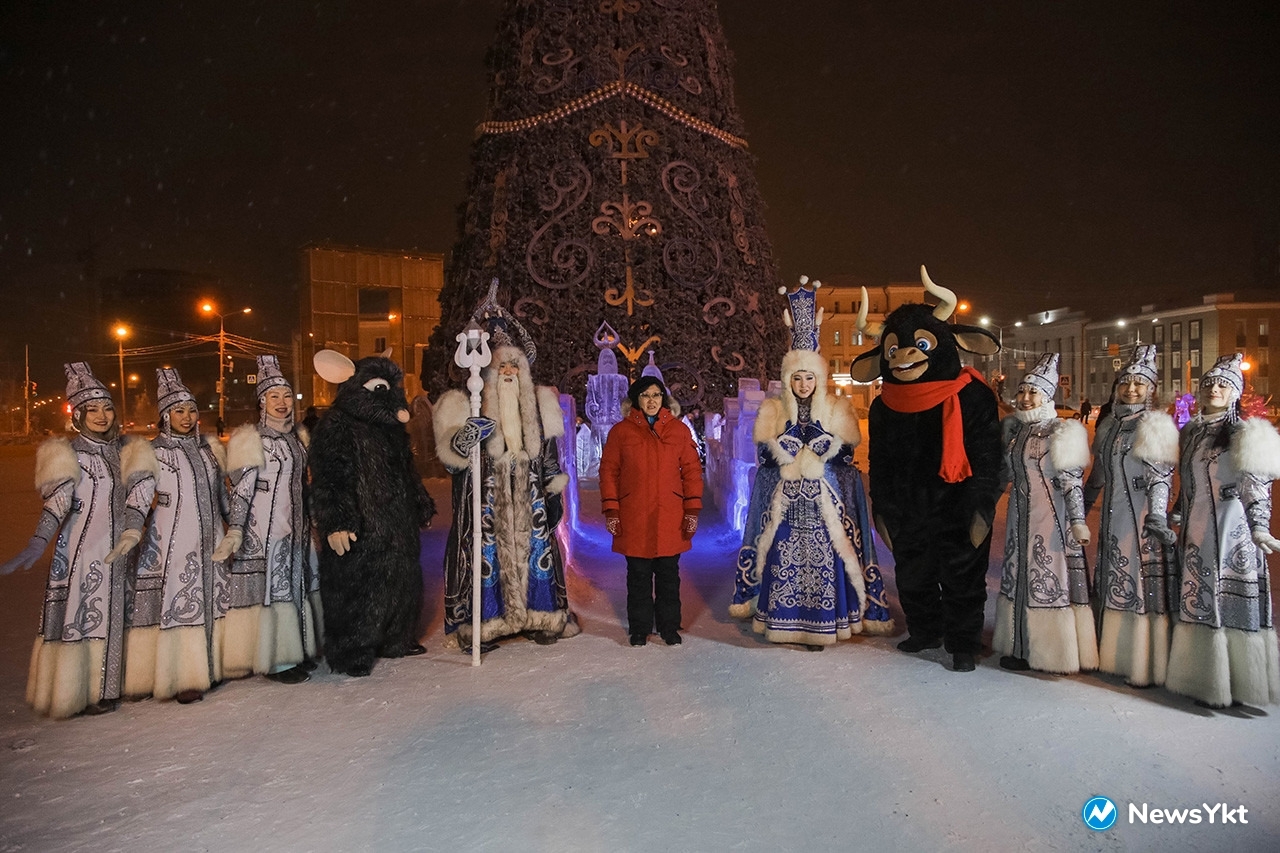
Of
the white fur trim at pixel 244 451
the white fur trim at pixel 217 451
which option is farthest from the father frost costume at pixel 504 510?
the white fur trim at pixel 217 451

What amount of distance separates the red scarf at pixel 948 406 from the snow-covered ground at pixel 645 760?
3.77 ft

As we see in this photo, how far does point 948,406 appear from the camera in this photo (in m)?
4.72

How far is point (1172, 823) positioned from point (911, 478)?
2.26 metres

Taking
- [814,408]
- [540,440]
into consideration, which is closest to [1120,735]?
[814,408]

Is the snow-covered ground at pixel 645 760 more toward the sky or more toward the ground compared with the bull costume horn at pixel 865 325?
more toward the ground

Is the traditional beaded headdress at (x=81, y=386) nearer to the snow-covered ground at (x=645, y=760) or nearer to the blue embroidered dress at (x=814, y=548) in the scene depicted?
the snow-covered ground at (x=645, y=760)

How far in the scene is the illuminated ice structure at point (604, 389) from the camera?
357 inches

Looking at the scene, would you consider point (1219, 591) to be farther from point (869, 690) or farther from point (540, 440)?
point (540, 440)

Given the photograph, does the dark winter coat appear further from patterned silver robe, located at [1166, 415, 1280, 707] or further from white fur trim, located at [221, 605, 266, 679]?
white fur trim, located at [221, 605, 266, 679]

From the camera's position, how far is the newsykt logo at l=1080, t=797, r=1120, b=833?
2.97 m

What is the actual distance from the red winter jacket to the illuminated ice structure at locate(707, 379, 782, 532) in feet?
6.85

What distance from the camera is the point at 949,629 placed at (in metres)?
4.68

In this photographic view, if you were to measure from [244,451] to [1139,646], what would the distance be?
16.5 feet

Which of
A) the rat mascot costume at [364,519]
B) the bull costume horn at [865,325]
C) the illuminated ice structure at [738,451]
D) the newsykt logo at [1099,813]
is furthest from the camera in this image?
the illuminated ice structure at [738,451]
